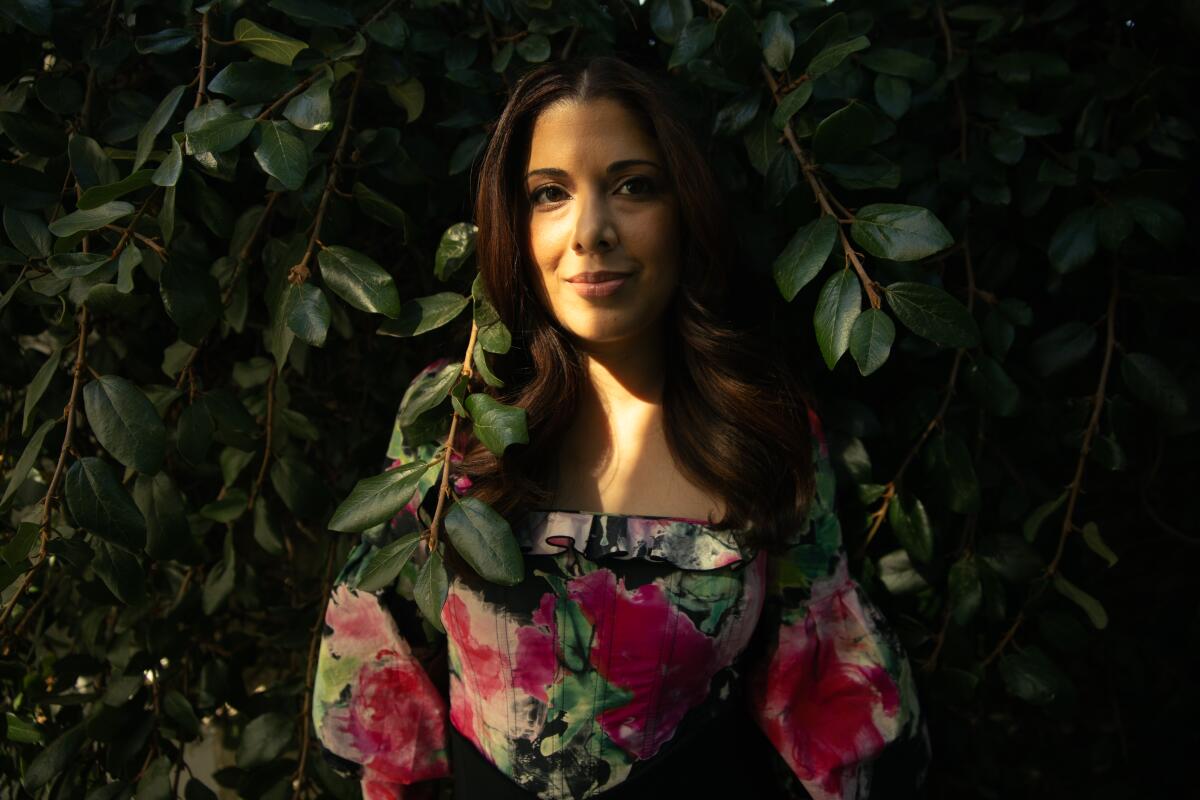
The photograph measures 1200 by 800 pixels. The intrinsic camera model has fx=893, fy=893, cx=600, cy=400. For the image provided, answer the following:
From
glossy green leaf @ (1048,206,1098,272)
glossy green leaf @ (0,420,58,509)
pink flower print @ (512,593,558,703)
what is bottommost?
pink flower print @ (512,593,558,703)

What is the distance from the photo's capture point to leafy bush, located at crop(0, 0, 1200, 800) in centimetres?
77

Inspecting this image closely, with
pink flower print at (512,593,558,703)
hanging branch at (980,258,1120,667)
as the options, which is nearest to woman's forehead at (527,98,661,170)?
pink flower print at (512,593,558,703)

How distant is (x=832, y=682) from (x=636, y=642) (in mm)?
236

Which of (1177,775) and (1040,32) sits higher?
(1040,32)

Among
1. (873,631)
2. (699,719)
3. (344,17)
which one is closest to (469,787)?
(699,719)

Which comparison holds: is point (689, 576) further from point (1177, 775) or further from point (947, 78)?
point (1177, 775)

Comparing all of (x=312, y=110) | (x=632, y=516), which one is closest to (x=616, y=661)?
(x=632, y=516)

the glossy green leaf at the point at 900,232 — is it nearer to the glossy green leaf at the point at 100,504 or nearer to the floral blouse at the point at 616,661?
the floral blouse at the point at 616,661

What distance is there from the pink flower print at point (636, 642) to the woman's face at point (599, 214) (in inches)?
9.9

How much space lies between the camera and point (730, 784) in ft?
3.16

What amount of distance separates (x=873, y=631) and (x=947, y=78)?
604 millimetres

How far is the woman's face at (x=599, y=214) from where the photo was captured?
34.3 inches

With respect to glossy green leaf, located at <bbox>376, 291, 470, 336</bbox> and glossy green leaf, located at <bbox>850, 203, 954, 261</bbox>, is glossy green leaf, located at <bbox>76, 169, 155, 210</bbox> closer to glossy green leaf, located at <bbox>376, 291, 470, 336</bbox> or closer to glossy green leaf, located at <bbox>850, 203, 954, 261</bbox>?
glossy green leaf, located at <bbox>376, 291, 470, 336</bbox>

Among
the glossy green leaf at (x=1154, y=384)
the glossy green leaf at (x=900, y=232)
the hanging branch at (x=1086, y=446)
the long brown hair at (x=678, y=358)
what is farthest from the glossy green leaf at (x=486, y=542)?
the glossy green leaf at (x=1154, y=384)
